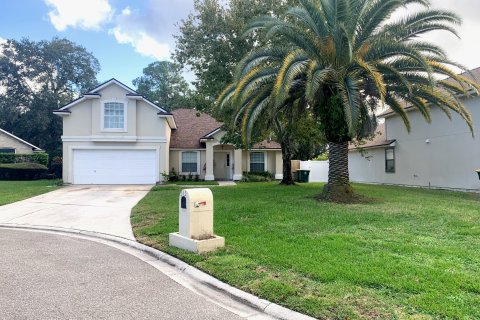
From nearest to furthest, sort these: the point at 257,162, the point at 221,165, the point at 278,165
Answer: the point at 257,162
the point at 278,165
the point at 221,165

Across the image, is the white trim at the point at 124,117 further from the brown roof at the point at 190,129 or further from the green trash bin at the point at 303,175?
the green trash bin at the point at 303,175

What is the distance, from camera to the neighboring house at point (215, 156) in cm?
2716

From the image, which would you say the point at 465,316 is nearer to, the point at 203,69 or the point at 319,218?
the point at 319,218

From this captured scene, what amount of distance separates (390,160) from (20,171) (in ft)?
89.6

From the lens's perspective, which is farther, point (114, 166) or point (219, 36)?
point (114, 166)

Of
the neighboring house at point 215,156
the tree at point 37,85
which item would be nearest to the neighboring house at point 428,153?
the neighboring house at point 215,156

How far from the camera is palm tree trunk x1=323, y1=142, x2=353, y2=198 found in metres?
13.4

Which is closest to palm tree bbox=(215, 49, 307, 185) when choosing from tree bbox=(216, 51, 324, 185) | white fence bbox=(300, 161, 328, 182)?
tree bbox=(216, 51, 324, 185)

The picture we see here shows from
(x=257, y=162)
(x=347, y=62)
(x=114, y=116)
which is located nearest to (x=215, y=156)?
(x=257, y=162)

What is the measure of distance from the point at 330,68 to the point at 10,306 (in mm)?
10983

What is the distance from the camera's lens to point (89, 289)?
5301 millimetres

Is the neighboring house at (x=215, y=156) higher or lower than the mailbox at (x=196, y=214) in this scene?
higher

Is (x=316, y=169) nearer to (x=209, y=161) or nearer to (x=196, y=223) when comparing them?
(x=209, y=161)

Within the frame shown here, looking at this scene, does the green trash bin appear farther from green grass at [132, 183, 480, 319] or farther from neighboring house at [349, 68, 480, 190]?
green grass at [132, 183, 480, 319]
